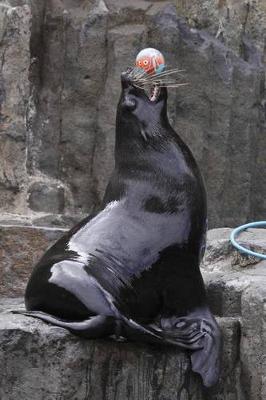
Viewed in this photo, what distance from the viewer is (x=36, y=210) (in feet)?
25.1

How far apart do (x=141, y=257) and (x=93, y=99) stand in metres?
3.88

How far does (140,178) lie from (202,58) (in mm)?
3920

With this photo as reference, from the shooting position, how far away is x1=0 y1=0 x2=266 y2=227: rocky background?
7.64 metres

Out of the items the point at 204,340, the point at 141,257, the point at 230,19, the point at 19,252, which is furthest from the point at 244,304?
the point at 230,19

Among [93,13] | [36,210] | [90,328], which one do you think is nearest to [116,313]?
[90,328]

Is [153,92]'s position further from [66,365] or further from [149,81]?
[66,365]

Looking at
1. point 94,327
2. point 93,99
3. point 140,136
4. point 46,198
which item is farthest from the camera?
point 93,99

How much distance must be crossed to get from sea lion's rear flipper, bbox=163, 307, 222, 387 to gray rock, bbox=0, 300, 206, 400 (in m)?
0.15

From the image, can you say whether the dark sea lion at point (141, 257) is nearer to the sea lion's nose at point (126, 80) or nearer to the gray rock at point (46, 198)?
the sea lion's nose at point (126, 80)

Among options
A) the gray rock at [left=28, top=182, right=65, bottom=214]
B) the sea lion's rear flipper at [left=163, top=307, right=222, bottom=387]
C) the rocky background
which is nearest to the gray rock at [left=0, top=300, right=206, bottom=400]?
the sea lion's rear flipper at [left=163, top=307, right=222, bottom=387]

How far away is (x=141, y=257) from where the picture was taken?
13.9 feet

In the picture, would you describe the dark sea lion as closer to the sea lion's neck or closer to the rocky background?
the sea lion's neck

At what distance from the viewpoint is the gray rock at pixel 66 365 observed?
12.8ft

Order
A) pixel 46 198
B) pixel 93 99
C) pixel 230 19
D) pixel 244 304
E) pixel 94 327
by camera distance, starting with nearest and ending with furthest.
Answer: pixel 94 327, pixel 244 304, pixel 46 198, pixel 93 99, pixel 230 19
